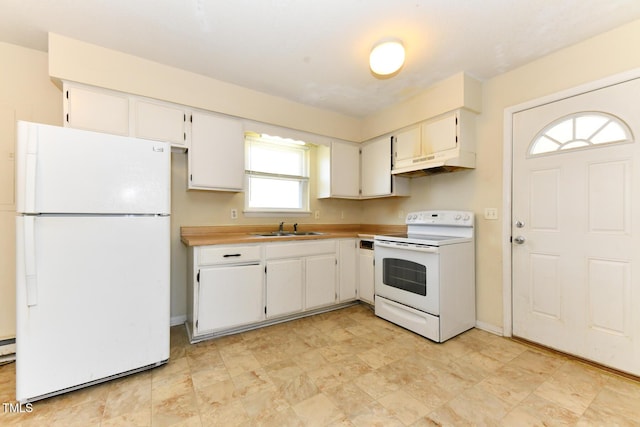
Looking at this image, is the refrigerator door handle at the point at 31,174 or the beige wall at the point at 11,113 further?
the beige wall at the point at 11,113

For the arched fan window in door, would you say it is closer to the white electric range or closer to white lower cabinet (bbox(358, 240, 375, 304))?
the white electric range

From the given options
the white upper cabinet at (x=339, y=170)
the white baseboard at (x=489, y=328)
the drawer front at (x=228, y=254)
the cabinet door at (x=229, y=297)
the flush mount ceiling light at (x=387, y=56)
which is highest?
the flush mount ceiling light at (x=387, y=56)

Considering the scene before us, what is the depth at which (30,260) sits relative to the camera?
1500 mm

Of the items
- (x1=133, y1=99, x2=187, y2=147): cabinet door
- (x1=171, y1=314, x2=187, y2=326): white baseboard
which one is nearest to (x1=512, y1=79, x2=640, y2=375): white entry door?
(x1=133, y1=99, x2=187, y2=147): cabinet door

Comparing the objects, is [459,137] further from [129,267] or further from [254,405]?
[129,267]

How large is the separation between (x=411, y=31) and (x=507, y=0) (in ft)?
1.85

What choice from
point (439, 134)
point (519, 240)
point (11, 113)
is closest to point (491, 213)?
point (519, 240)

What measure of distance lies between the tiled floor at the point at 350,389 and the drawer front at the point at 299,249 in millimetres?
804

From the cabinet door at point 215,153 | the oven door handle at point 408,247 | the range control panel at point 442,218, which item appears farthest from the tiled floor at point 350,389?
the cabinet door at point 215,153

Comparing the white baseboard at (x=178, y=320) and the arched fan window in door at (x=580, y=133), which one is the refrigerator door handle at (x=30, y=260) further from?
the arched fan window in door at (x=580, y=133)

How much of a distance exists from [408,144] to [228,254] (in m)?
2.24

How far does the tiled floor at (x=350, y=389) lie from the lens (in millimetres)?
1449

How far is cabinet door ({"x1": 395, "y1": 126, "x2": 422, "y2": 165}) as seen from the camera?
2896 millimetres

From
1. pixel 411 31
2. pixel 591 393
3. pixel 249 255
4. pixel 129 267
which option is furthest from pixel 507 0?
pixel 129 267
